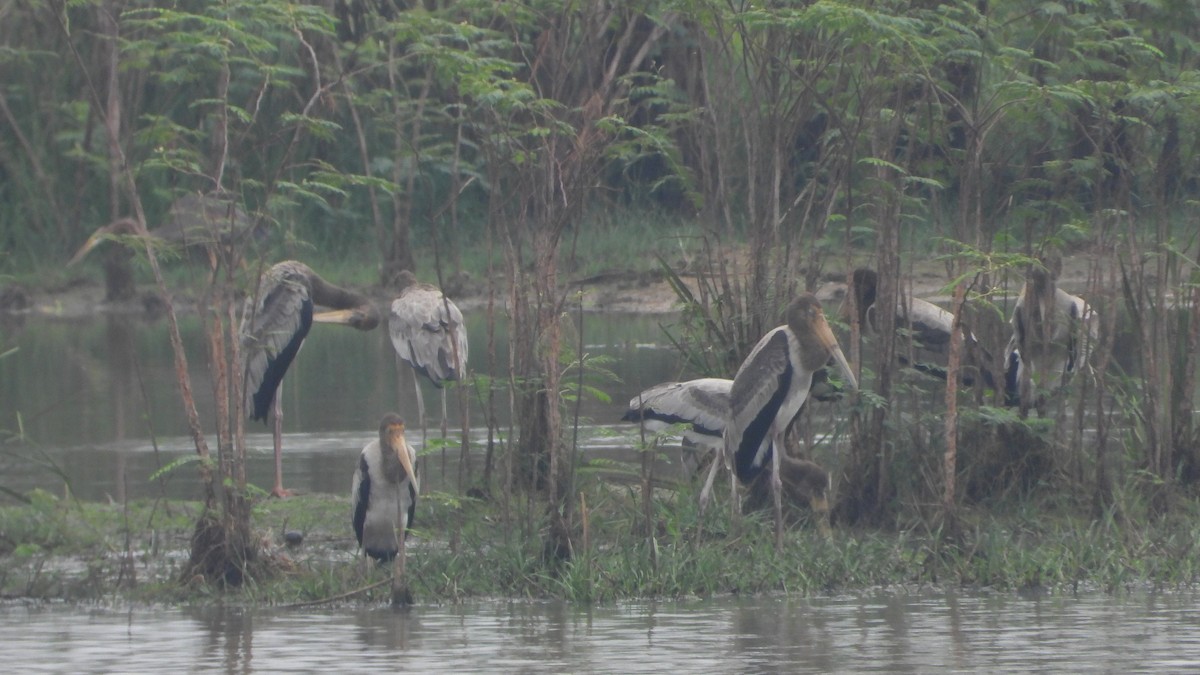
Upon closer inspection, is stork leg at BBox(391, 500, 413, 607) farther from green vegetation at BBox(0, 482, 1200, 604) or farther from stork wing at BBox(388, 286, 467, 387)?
stork wing at BBox(388, 286, 467, 387)

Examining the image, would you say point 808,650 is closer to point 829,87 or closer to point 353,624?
point 353,624

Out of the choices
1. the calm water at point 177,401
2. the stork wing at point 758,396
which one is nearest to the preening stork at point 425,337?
the calm water at point 177,401

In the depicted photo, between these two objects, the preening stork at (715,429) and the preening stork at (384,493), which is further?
the preening stork at (715,429)

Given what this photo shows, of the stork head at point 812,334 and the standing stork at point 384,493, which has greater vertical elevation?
the stork head at point 812,334

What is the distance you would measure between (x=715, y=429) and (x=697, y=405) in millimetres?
169

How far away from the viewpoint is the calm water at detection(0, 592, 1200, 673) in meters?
7.16

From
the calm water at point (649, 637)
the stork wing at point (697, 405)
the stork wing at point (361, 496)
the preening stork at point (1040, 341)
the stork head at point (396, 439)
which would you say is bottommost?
the calm water at point (649, 637)

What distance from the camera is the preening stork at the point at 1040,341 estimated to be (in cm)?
953

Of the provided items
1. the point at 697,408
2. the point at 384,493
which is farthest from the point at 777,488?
the point at 384,493

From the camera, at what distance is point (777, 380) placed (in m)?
9.12

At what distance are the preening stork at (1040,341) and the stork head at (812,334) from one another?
100 centimetres

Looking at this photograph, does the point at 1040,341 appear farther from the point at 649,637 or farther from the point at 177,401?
the point at 177,401

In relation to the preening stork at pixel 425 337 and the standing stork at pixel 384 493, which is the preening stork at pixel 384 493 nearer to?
the standing stork at pixel 384 493

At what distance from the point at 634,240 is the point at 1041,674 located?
1743cm
